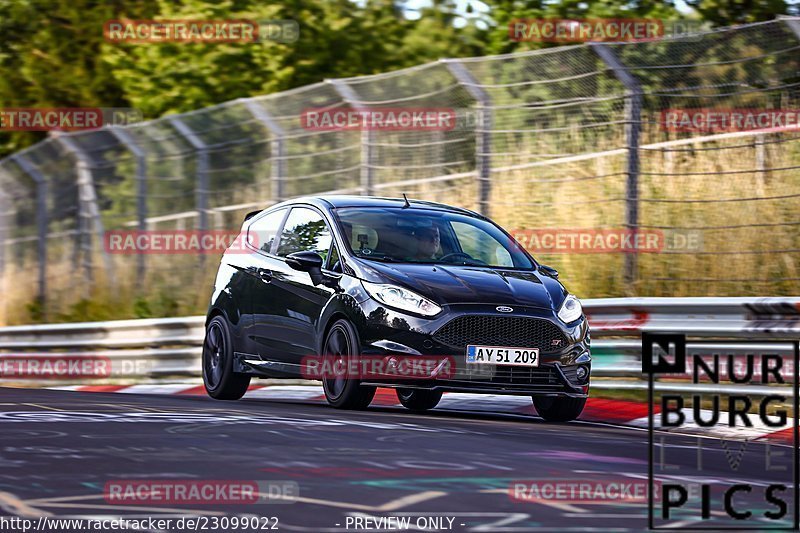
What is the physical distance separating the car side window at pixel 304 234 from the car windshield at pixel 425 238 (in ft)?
0.63

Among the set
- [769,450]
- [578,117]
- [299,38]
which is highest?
[299,38]

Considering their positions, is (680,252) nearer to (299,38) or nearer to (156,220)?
(156,220)

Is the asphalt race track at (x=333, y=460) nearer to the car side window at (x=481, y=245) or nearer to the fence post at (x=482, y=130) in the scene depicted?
the car side window at (x=481, y=245)

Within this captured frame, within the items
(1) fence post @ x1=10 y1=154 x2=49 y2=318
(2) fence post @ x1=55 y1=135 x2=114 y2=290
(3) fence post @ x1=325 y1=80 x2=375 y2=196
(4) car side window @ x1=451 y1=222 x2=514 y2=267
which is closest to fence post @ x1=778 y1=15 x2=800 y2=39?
(4) car side window @ x1=451 y1=222 x2=514 y2=267

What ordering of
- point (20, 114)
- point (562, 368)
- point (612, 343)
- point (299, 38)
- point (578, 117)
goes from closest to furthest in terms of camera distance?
1. point (562, 368)
2. point (612, 343)
3. point (578, 117)
4. point (299, 38)
5. point (20, 114)

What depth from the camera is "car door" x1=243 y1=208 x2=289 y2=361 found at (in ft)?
42.6

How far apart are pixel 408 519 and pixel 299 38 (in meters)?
24.1

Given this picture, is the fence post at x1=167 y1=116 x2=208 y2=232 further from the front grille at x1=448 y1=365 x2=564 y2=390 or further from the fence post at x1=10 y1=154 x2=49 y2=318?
the front grille at x1=448 y1=365 x2=564 y2=390

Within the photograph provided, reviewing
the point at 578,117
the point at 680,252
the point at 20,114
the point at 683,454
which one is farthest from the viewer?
the point at 20,114

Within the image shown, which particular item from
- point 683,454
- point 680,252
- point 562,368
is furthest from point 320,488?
point 680,252

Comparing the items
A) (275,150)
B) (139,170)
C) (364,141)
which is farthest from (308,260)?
(139,170)

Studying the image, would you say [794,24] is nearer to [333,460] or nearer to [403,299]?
[403,299]

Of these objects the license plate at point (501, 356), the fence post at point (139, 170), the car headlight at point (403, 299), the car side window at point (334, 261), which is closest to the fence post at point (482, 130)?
the car side window at point (334, 261)

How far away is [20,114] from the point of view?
→ 109 ft
